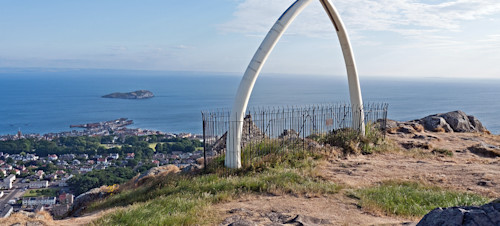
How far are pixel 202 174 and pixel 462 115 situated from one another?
1812 centimetres

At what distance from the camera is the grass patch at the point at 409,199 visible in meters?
7.21

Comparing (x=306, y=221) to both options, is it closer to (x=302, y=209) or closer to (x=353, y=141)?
(x=302, y=209)

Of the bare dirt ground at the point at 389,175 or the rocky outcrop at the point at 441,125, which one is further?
the rocky outcrop at the point at 441,125

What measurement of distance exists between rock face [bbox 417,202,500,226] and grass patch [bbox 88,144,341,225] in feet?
13.2

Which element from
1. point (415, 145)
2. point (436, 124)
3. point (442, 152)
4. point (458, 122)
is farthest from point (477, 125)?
point (442, 152)

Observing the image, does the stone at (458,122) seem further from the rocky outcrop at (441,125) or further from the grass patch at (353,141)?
the grass patch at (353,141)

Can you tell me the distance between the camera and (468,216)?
393cm

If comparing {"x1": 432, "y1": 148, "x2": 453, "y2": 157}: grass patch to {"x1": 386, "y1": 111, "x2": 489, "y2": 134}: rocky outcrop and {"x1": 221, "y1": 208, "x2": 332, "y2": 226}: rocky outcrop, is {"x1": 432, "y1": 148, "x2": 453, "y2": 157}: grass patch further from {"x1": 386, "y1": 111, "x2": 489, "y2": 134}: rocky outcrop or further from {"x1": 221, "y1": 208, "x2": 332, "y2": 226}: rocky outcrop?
{"x1": 221, "y1": 208, "x2": 332, "y2": 226}: rocky outcrop

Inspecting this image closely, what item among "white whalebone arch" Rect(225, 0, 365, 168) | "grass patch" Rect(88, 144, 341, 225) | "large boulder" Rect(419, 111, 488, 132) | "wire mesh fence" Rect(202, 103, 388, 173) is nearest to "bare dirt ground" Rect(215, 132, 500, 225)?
"grass patch" Rect(88, 144, 341, 225)

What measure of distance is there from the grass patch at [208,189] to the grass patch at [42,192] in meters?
12.3

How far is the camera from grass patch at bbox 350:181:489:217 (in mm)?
7215

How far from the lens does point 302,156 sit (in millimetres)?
12516

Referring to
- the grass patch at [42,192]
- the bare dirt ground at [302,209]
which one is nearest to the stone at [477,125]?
the bare dirt ground at [302,209]

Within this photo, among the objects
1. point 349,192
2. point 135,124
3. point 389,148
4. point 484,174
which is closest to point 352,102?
point 389,148
